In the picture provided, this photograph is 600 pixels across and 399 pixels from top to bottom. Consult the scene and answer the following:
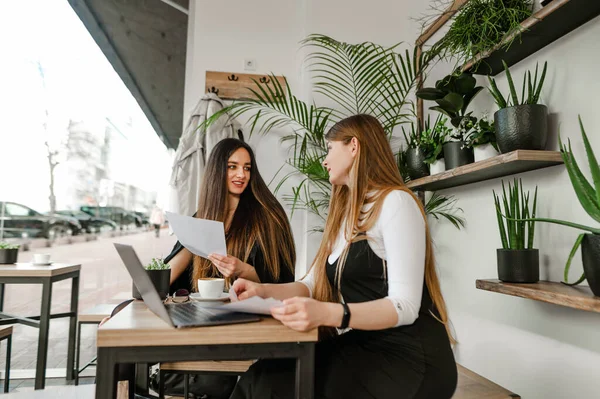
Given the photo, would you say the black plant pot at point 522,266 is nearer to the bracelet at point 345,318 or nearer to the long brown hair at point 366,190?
the long brown hair at point 366,190

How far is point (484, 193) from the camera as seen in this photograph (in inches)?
82.3

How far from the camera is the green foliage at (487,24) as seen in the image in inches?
64.6

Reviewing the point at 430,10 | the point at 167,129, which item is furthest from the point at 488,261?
the point at 167,129

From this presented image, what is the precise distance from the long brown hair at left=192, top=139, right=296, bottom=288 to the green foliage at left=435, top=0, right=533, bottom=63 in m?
1.07

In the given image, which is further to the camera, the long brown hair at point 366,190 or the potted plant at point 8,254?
the potted plant at point 8,254

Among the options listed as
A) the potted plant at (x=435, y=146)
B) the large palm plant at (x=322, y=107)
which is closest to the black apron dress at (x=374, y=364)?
the potted plant at (x=435, y=146)

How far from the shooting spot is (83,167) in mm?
3291

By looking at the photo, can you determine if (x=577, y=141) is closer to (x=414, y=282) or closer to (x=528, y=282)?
(x=528, y=282)

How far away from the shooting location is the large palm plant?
100 inches

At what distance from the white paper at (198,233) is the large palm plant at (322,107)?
130cm

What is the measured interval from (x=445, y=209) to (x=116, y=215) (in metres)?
2.51

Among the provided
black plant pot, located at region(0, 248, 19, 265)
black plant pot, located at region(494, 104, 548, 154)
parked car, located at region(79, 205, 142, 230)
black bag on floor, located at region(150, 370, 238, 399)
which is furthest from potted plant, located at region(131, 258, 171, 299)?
parked car, located at region(79, 205, 142, 230)

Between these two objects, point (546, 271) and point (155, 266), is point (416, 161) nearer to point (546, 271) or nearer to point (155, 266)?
point (546, 271)

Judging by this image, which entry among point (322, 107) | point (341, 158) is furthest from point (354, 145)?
point (322, 107)
